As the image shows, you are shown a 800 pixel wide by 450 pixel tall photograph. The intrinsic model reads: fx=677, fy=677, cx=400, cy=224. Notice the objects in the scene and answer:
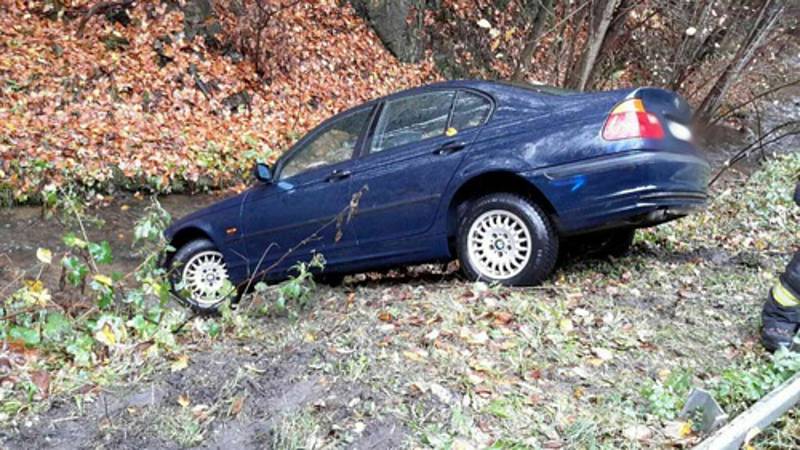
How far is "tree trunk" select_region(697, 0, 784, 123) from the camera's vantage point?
10893 mm

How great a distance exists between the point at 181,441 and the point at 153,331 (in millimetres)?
1250

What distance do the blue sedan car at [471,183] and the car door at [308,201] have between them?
0.04 feet

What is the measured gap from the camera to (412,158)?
538 centimetres

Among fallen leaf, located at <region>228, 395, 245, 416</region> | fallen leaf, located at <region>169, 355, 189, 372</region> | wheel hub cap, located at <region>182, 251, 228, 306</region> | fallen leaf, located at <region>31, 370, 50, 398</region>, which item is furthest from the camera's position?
wheel hub cap, located at <region>182, 251, 228, 306</region>

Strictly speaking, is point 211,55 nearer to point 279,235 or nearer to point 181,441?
point 279,235

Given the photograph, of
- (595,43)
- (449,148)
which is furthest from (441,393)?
(595,43)

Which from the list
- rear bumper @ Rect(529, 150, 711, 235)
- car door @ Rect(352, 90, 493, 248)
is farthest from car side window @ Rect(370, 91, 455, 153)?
rear bumper @ Rect(529, 150, 711, 235)

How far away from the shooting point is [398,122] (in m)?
5.63

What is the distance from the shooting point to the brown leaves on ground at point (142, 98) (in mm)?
A: 8578

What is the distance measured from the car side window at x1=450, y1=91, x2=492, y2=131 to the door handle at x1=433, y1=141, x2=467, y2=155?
0.14m

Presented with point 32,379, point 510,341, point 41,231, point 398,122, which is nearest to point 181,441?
point 32,379

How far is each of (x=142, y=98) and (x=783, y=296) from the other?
8999mm

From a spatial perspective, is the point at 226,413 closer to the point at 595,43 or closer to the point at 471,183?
the point at 471,183

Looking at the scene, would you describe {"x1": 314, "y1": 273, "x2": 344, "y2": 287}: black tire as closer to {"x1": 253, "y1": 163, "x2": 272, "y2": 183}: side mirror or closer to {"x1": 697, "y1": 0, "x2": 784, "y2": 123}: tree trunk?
{"x1": 253, "y1": 163, "x2": 272, "y2": 183}: side mirror
